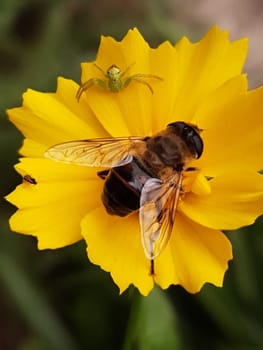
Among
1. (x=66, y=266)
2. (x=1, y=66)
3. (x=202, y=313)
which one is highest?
(x=1, y=66)

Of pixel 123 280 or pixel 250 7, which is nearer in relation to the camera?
pixel 123 280

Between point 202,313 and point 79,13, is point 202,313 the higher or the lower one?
the lower one

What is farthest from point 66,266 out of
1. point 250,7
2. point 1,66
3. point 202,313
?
point 250,7

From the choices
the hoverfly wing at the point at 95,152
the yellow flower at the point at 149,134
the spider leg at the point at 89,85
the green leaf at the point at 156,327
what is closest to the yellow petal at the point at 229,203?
the yellow flower at the point at 149,134

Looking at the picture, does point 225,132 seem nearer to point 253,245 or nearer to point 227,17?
point 253,245

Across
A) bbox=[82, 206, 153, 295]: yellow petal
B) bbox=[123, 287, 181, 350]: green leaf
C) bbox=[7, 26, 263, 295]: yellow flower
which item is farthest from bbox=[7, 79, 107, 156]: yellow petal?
bbox=[123, 287, 181, 350]: green leaf

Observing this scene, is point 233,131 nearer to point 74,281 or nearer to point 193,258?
point 193,258

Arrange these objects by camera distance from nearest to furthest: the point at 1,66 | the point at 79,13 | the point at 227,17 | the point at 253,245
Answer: the point at 253,245, the point at 1,66, the point at 79,13, the point at 227,17

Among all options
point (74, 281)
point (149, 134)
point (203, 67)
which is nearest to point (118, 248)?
point (149, 134)

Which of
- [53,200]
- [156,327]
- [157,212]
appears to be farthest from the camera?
[156,327]
